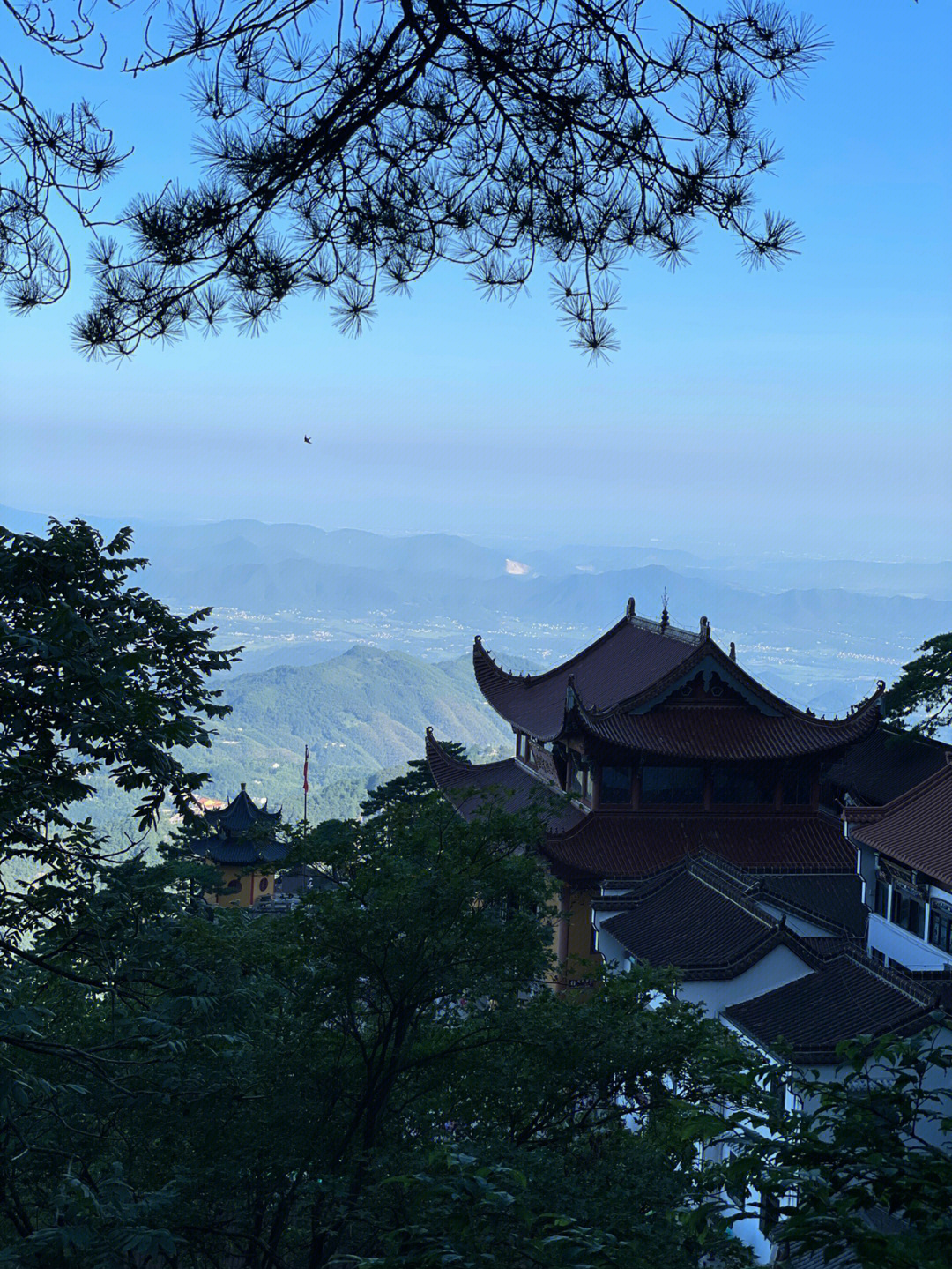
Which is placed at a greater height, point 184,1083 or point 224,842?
point 224,842

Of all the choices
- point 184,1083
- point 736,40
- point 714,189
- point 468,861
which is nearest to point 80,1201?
point 184,1083

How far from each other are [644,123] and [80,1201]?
673 centimetres

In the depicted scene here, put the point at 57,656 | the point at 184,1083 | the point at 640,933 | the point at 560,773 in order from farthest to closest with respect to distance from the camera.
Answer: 1. the point at 560,773
2. the point at 640,933
3. the point at 184,1083
4. the point at 57,656

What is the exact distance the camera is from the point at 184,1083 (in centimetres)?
934

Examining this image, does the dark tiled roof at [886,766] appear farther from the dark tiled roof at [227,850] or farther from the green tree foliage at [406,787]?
the dark tiled roof at [227,850]

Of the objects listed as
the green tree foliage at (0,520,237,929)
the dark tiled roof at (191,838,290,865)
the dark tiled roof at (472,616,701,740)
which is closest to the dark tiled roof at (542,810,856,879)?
the dark tiled roof at (472,616,701,740)

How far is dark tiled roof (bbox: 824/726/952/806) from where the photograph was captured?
27.8 metres

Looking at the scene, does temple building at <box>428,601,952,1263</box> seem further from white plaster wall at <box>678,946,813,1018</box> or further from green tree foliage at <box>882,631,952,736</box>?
green tree foliage at <box>882,631,952,736</box>

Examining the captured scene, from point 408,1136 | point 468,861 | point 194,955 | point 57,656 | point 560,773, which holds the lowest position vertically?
point 408,1136

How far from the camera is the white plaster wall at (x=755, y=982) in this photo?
57.8ft

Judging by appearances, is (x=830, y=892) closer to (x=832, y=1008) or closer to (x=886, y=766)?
(x=886, y=766)

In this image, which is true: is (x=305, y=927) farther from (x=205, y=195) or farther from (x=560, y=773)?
(x=560, y=773)

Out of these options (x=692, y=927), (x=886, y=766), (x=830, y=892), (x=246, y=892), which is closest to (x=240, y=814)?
(x=246, y=892)

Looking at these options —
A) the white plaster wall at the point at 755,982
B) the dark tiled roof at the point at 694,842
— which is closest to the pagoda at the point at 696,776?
the dark tiled roof at the point at 694,842
